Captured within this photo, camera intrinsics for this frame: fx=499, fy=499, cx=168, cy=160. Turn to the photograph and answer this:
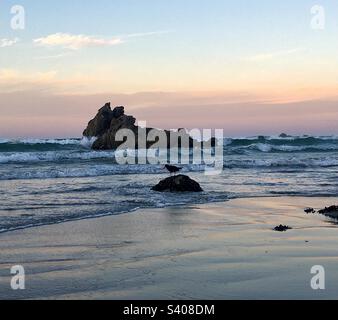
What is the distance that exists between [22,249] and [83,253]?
982mm

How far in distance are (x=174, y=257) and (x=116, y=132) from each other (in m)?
44.3

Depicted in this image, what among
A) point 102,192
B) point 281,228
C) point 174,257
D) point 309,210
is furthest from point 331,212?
point 102,192

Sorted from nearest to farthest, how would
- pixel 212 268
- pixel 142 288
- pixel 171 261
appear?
pixel 142 288
pixel 212 268
pixel 171 261

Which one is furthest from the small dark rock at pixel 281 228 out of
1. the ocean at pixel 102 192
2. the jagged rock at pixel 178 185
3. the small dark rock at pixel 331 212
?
the jagged rock at pixel 178 185

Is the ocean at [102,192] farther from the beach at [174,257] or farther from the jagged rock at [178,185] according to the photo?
the beach at [174,257]

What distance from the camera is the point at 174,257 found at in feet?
23.1

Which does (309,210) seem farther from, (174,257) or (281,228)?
(174,257)

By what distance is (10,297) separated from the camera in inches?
204

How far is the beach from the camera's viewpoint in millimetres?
5418

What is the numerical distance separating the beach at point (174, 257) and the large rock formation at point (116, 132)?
39566mm

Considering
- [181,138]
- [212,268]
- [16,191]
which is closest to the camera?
[212,268]

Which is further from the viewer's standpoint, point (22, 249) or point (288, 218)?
point (288, 218)
